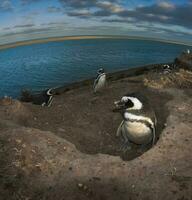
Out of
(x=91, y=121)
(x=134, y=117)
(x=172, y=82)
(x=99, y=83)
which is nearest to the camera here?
(x=134, y=117)

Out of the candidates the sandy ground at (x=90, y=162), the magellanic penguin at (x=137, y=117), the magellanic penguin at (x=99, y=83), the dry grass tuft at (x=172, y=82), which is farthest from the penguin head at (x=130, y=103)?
the magellanic penguin at (x=99, y=83)

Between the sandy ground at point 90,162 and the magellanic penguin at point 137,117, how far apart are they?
1.60ft

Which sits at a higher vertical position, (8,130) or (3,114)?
(8,130)

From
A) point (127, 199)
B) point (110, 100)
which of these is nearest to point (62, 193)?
point (127, 199)

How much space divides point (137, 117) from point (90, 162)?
2102 mm

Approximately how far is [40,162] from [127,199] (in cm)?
261

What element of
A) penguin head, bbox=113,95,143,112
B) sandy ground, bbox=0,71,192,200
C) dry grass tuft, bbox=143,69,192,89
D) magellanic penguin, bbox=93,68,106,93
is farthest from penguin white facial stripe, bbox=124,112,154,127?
magellanic penguin, bbox=93,68,106,93

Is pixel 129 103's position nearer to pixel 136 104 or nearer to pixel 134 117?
pixel 136 104

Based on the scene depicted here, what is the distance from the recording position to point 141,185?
9047 mm

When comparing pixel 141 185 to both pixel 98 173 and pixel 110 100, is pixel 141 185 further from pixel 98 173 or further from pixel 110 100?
pixel 110 100

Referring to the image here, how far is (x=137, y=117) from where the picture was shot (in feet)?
35.8

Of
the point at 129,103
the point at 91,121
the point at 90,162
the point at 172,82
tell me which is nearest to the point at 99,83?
the point at 172,82

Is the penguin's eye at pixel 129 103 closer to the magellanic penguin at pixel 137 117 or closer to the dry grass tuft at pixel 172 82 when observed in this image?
the magellanic penguin at pixel 137 117

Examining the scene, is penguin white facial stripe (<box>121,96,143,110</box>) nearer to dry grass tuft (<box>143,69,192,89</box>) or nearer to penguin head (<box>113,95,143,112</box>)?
penguin head (<box>113,95,143,112</box>)
